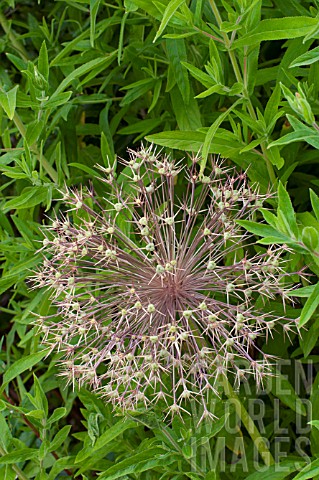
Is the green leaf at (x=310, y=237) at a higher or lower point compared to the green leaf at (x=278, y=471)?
higher

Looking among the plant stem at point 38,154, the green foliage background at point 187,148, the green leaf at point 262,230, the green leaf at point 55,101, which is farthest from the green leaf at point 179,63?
the green leaf at point 262,230

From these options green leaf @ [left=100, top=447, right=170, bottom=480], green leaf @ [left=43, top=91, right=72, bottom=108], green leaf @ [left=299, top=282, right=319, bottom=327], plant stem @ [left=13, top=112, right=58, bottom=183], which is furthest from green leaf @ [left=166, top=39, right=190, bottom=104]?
green leaf @ [left=100, top=447, right=170, bottom=480]

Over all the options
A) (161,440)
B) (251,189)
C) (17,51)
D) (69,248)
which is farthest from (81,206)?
(17,51)

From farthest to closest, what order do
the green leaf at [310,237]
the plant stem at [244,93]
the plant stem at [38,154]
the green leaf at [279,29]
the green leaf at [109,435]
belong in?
the plant stem at [38,154] → the green leaf at [109,435] → the plant stem at [244,93] → the green leaf at [279,29] → the green leaf at [310,237]

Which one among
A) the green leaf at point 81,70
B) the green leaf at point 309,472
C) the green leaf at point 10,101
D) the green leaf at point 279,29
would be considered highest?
the green leaf at point 279,29

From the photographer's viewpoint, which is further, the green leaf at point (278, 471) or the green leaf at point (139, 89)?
the green leaf at point (139, 89)

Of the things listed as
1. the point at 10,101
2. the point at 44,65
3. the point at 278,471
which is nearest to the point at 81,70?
the point at 44,65

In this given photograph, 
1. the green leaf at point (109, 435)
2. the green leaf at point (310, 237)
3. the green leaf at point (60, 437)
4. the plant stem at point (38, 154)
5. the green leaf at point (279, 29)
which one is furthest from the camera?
the plant stem at point (38, 154)

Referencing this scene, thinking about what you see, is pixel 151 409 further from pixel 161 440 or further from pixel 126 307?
pixel 126 307

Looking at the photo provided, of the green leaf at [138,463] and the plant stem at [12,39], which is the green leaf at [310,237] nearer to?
the green leaf at [138,463]
